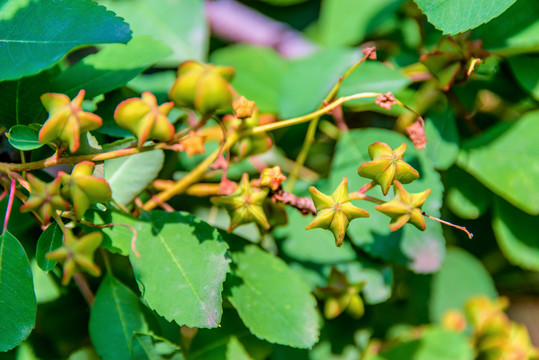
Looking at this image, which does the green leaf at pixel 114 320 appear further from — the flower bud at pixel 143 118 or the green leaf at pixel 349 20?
the green leaf at pixel 349 20

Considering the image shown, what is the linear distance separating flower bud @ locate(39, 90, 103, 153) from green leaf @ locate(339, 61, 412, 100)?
512 millimetres

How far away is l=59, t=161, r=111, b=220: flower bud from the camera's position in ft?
1.93

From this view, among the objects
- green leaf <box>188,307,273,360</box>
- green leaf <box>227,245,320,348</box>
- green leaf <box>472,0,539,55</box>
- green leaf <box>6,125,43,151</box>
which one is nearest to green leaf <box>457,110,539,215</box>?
green leaf <box>472,0,539,55</box>

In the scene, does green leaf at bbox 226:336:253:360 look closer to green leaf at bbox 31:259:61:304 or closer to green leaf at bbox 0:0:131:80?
green leaf at bbox 31:259:61:304

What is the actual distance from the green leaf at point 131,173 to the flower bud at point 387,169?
12.8 inches

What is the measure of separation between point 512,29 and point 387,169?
45 cm

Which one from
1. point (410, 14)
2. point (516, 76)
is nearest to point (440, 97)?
point (516, 76)

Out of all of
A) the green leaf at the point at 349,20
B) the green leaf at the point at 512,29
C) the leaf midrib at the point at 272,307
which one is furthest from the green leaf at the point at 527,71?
the leaf midrib at the point at 272,307

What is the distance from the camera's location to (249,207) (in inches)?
28.1

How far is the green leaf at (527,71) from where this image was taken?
3.11 feet

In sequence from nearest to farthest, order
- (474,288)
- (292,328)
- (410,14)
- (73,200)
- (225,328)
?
(73,200), (292,328), (225,328), (410,14), (474,288)

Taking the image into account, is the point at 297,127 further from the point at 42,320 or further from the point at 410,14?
the point at 42,320

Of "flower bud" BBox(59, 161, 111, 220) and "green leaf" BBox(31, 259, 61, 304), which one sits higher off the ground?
"flower bud" BBox(59, 161, 111, 220)

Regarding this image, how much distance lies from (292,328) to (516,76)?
24.9 inches
